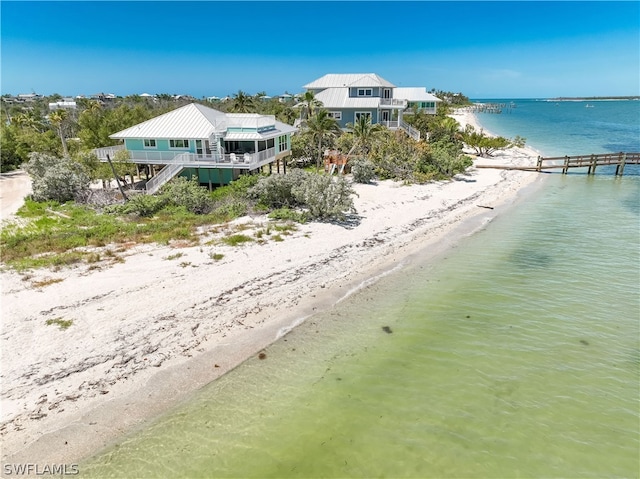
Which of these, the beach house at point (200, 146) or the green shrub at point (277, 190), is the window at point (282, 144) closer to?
the beach house at point (200, 146)

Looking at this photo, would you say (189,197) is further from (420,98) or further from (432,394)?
(420,98)

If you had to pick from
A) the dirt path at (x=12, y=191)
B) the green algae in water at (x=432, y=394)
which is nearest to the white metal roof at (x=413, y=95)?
the dirt path at (x=12, y=191)

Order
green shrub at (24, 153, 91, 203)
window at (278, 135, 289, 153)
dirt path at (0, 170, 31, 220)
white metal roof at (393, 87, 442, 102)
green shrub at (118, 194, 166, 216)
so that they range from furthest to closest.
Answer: white metal roof at (393, 87, 442, 102), window at (278, 135, 289, 153), green shrub at (24, 153, 91, 203), dirt path at (0, 170, 31, 220), green shrub at (118, 194, 166, 216)

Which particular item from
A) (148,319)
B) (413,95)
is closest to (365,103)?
(413,95)

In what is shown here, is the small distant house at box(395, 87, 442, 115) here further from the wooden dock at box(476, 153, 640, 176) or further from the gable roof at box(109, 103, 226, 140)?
the gable roof at box(109, 103, 226, 140)

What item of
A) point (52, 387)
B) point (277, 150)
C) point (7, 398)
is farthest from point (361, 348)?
point (277, 150)

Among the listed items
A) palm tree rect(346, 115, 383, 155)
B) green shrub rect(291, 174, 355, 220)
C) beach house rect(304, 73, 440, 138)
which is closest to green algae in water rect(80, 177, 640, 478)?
green shrub rect(291, 174, 355, 220)
